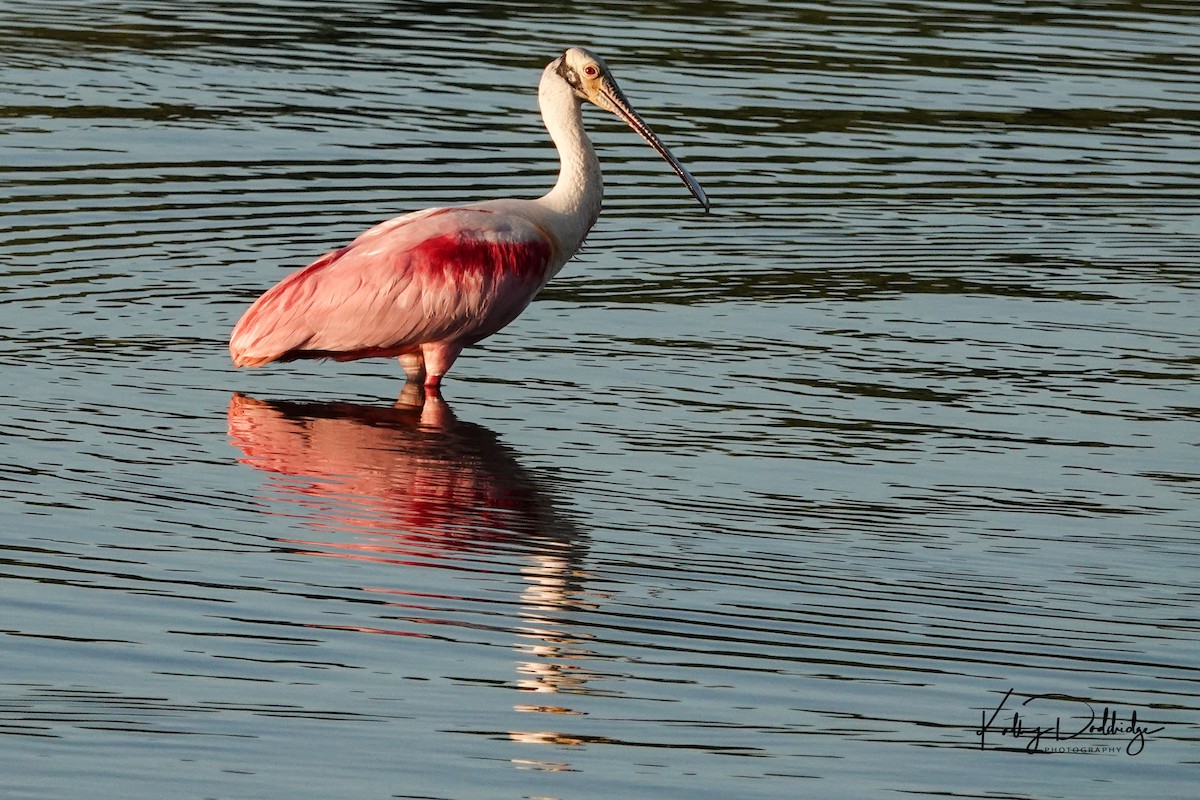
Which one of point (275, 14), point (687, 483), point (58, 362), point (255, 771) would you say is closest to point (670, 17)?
point (275, 14)

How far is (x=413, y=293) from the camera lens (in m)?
10.9

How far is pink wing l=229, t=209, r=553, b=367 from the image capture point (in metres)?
10.9

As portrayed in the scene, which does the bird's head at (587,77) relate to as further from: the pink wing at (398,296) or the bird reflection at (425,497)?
the bird reflection at (425,497)

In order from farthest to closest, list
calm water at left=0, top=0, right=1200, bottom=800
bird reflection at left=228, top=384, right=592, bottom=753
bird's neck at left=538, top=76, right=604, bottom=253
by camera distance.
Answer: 1. bird's neck at left=538, top=76, right=604, bottom=253
2. bird reflection at left=228, top=384, right=592, bottom=753
3. calm water at left=0, top=0, right=1200, bottom=800

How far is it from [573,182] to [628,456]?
2.20 metres

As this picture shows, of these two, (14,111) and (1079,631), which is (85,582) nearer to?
(1079,631)

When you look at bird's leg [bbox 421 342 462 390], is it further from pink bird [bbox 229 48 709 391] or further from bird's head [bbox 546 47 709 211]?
bird's head [bbox 546 47 709 211]

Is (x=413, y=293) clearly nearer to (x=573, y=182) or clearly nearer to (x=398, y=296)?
(x=398, y=296)

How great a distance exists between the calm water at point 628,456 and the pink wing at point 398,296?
0.86 ft
